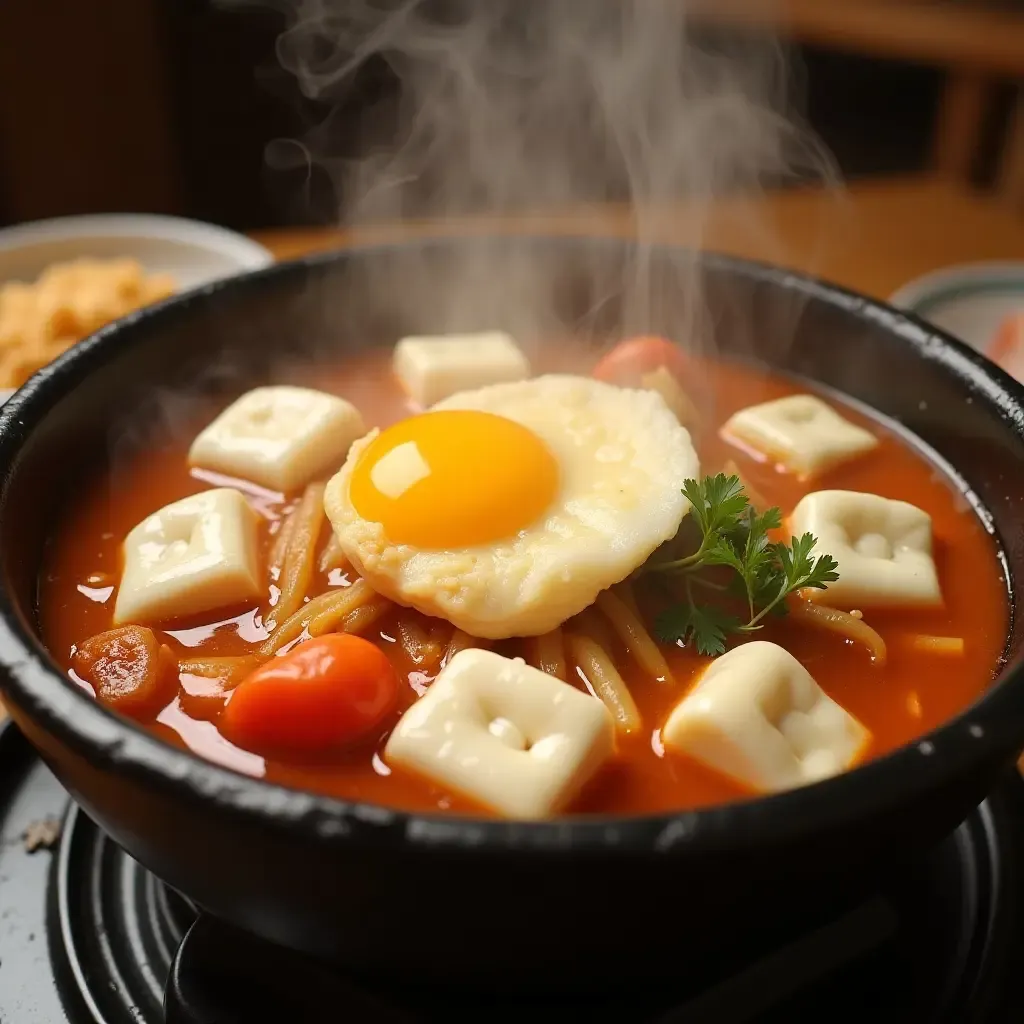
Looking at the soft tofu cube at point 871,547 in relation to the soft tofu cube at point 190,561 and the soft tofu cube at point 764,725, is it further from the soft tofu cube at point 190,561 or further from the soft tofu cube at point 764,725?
the soft tofu cube at point 190,561

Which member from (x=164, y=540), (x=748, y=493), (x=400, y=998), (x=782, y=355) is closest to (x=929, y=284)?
(x=782, y=355)

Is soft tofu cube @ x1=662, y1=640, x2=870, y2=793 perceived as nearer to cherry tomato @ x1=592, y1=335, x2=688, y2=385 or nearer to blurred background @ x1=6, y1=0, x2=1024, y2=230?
cherry tomato @ x1=592, y1=335, x2=688, y2=385

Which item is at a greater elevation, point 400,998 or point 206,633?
point 206,633

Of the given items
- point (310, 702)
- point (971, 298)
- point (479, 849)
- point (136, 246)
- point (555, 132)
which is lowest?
point (136, 246)

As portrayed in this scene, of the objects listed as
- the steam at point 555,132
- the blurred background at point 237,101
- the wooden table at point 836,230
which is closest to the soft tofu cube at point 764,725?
the steam at point 555,132

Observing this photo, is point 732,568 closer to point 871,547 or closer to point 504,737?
point 871,547

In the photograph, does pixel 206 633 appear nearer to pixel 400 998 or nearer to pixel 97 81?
pixel 400 998

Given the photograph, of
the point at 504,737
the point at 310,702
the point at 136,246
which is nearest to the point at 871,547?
the point at 504,737
